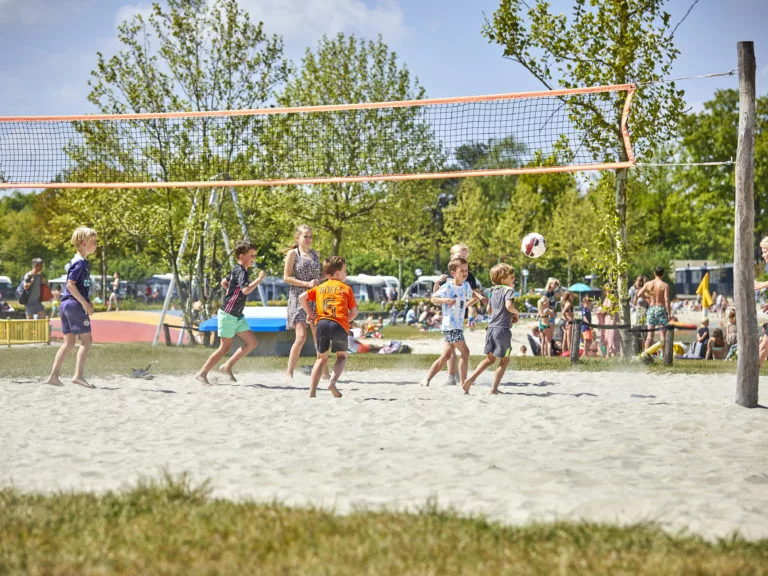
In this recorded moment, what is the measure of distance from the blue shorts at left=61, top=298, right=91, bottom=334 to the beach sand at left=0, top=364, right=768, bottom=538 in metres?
0.60

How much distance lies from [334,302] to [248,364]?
183 inches

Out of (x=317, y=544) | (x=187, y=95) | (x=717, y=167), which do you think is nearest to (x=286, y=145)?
(x=187, y=95)

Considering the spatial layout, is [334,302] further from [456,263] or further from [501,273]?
[501,273]

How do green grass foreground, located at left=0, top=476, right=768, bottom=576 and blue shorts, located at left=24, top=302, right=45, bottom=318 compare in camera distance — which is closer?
green grass foreground, located at left=0, top=476, right=768, bottom=576

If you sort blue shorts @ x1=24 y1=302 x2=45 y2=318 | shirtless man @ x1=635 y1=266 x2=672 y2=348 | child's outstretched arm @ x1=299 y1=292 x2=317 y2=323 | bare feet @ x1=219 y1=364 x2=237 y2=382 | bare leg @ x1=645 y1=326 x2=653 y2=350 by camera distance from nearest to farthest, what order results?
child's outstretched arm @ x1=299 y1=292 x2=317 y2=323
bare feet @ x1=219 y1=364 x2=237 y2=382
bare leg @ x1=645 y1=326 x2=653 y2=350
shirtless man @ x1=635 y1=266 x2=672 y2=348
blue shorts @ x1=24 y1=302 x2=45 y2=318

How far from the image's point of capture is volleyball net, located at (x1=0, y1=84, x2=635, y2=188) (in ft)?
35.6

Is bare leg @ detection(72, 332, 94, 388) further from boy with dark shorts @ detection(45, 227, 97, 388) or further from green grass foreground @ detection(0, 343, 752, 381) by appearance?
green grass foreground @ detection(0, 343, 752, 381)

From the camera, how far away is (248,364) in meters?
13.1

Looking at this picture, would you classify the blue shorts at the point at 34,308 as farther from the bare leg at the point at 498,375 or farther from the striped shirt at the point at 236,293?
the bare leg at the point at 498,375

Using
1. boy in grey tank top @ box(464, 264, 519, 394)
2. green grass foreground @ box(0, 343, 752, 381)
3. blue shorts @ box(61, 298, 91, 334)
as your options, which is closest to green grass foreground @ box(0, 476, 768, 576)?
boy in grey tank top @ box(464, 264, 519, 394)

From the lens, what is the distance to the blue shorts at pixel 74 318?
948cm

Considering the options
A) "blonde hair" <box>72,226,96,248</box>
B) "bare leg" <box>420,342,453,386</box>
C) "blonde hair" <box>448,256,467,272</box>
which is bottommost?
"bare leg" <box>420,342,453,386</box>

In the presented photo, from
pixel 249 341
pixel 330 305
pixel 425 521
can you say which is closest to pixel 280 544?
pixel 425 521

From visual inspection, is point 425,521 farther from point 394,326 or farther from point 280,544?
point 394,326
